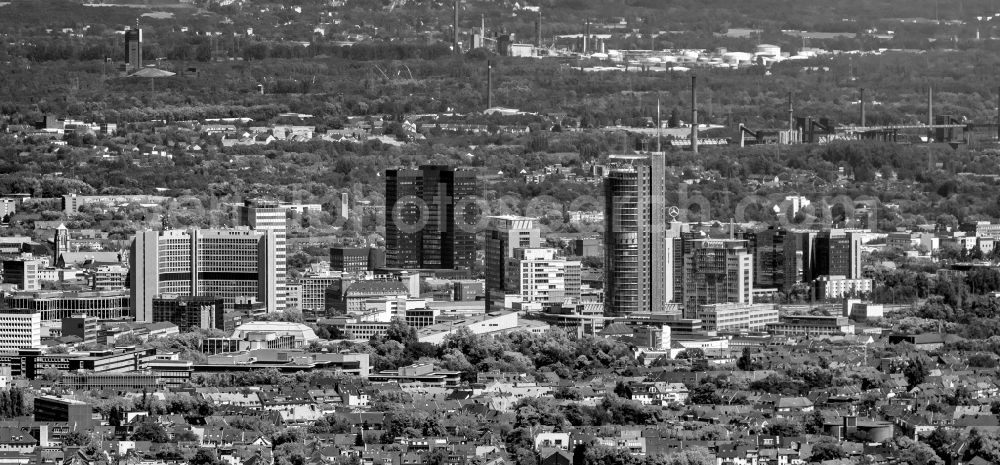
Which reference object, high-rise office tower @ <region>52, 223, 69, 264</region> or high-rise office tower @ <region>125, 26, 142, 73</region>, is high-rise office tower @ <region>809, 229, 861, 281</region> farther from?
high-rise office tower @ <region>125, 26, 142, 73</region>

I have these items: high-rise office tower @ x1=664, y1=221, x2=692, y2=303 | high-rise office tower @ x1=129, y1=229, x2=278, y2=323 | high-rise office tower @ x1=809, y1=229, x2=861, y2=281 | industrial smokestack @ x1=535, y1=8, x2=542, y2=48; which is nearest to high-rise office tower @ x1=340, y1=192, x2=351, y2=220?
high-rise office tower @ x1=809, y1=229, x2=861, y2=281

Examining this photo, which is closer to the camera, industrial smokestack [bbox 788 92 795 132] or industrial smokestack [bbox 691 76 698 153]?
industrial smokestack [bbox 691 76 698 153]

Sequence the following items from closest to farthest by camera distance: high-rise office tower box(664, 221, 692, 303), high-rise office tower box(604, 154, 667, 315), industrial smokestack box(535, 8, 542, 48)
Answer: high-rise office tower box(604, 154, 667, 315)
high-rise office tower box(664, 221, 692, 303)
industrial smokestack box(535, 8, 542, 48)

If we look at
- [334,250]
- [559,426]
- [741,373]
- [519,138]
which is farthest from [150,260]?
[519,138]

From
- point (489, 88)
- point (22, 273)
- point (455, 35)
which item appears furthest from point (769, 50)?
point (22, 273)

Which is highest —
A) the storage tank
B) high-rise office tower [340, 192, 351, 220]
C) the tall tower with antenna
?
the storage tank

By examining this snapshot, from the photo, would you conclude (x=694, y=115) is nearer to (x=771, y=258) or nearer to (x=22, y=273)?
(x=771, y=258)
